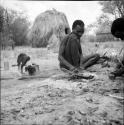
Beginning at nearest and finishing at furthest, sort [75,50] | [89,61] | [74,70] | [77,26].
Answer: [74,70]
[75,50]
[77,26]
[89,61]

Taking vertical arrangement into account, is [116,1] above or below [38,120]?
above

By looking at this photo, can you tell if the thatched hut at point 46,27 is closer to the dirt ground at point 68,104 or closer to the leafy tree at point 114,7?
the leafy tree at point 114,7

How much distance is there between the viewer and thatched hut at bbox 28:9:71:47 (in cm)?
1641

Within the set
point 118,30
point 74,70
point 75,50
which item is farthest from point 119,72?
point 75,50

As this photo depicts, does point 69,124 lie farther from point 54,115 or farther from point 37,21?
point 37,21

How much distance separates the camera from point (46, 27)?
1684cm

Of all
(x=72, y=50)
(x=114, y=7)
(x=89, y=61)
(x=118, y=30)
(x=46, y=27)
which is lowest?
(x=89, y=61)

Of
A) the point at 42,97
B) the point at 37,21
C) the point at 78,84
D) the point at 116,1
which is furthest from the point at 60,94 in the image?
the point at 37,21

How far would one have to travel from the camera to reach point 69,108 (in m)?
2.91

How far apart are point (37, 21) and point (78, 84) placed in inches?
533

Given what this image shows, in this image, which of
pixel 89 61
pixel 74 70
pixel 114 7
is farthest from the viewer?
pixel 114 7

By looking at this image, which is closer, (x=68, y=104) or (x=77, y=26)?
(x=68, y=104)

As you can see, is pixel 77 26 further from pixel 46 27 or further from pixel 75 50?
Result: pixel 46 27

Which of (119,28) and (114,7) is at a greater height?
(114,7)
